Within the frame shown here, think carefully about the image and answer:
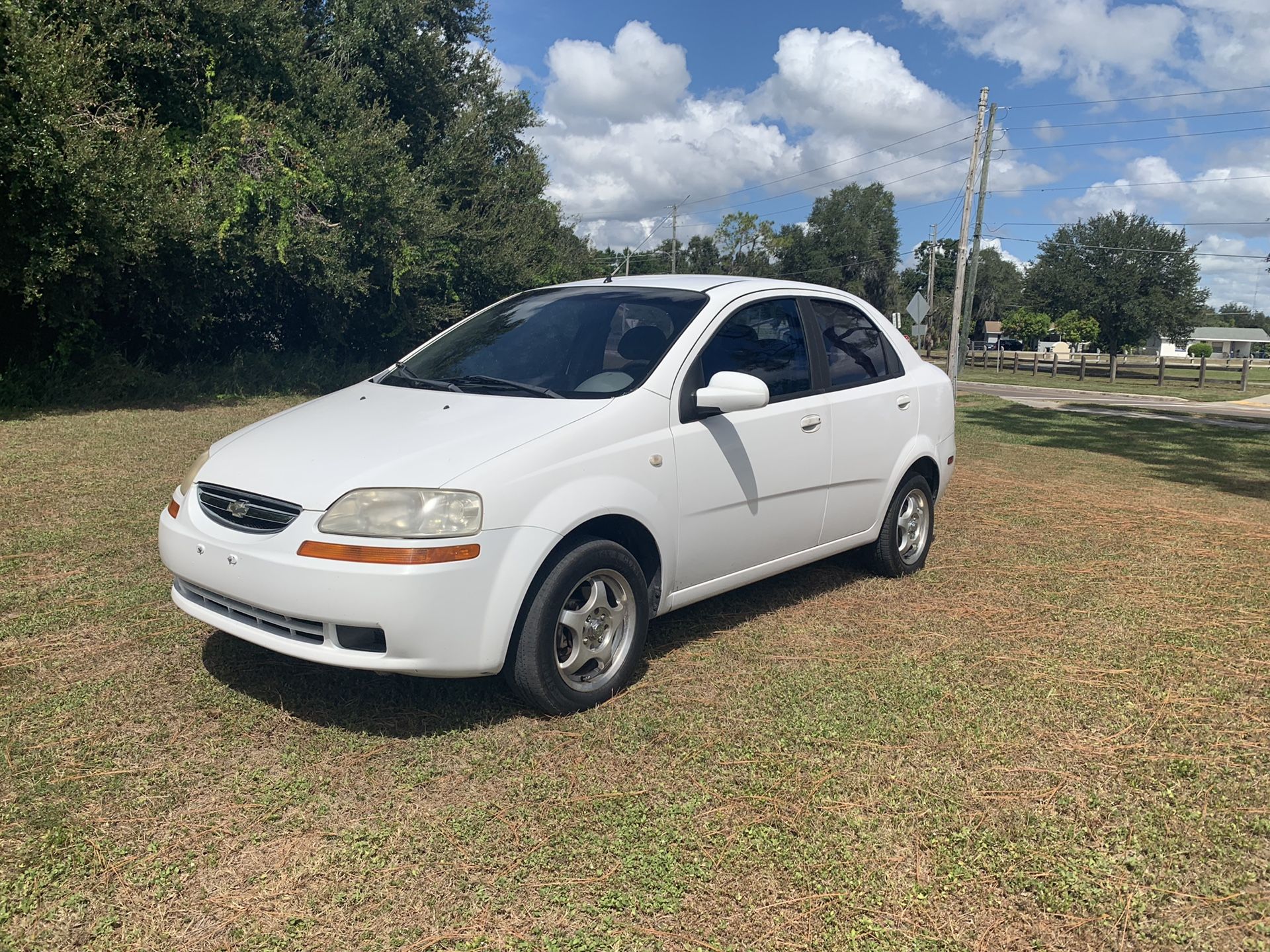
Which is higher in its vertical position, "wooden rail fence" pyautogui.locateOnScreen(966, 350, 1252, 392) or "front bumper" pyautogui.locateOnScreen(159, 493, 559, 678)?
"wooden rail fence" pyautogui.locateOnScreen(966, 350, 1252, 392)

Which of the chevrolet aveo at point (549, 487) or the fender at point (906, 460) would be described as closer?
the chevrolet aveo at point (549, 487)

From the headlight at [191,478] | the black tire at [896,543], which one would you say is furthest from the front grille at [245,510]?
the black tire at [896,543]

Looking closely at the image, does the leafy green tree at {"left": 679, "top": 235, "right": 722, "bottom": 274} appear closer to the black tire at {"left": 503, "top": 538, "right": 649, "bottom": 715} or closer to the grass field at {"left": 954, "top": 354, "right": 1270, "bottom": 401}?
the grass field at {"left": 954, "top": 354, "right": 1270, "bottom": 401}

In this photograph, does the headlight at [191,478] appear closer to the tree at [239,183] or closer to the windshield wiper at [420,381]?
the windshield wiper at [420,381]

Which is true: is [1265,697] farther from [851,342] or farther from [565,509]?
[565,509]

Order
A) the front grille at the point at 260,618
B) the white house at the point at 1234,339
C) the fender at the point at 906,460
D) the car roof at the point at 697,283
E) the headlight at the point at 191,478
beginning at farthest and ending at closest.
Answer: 1. the white house at the point at 1234,339
2. the fender at the point at 906,460
3. the car roof at the point at 697,283
4. the headlight at the point at 191,478
5. the front grille at the point at 260,618

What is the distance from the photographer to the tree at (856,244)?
3275 inches

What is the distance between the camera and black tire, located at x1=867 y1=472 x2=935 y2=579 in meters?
5.53

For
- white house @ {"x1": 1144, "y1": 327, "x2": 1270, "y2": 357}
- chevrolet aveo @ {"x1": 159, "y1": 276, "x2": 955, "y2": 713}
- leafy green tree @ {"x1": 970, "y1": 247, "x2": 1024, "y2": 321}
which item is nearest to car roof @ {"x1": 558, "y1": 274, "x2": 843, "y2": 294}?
chevrolet aveo @ {"x1": 159, "y1": 276, "x2": 955, "y2": 713}

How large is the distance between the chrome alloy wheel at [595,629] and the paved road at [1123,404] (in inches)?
699

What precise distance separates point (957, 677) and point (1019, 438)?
11.5 metres

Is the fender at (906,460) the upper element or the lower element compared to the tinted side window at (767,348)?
lower

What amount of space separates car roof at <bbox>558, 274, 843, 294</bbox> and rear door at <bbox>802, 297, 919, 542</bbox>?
0.73ft

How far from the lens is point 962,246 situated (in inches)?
1061
